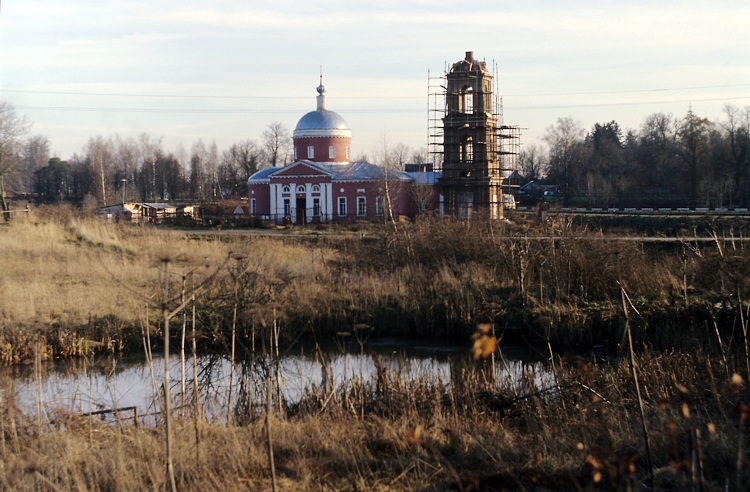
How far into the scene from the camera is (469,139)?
3634 cm

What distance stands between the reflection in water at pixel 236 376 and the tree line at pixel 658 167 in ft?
115

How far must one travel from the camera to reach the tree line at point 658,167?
4700cm

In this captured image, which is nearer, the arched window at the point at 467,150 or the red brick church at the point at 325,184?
the arched window at the point at 467,150

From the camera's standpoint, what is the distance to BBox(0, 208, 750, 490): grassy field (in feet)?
18.0

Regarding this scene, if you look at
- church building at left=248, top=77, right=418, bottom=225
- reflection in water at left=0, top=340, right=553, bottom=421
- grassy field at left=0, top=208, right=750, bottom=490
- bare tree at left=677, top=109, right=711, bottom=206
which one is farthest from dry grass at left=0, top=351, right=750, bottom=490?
bare tree at left=677, top=109, right=711, bottom=206

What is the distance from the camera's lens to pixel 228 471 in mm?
5551

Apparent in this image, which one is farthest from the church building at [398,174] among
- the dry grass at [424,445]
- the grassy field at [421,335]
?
the dry grass at [424,445]

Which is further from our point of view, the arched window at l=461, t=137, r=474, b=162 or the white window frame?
the white window frame

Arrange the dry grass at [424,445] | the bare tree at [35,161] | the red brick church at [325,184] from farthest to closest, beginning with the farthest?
the bare tree at [35,161]
the red brick church at [325,184]
the dry grass at [424,445]

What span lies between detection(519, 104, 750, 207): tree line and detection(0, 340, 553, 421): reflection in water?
3496 cm

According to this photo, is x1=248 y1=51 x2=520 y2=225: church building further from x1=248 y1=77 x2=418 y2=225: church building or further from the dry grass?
the dry grass

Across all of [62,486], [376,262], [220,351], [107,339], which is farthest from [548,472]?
[376,262]

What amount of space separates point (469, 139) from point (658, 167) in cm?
2416

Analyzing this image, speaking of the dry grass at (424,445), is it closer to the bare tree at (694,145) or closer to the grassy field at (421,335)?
the grassy field at (421,335)
